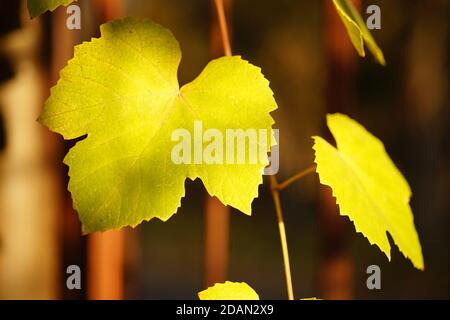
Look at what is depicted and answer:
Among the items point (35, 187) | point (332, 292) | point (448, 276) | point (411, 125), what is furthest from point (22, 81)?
point (411, 125)

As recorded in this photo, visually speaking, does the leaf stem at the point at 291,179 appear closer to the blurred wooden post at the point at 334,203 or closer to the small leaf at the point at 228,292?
the small leaf at the point at 228,292

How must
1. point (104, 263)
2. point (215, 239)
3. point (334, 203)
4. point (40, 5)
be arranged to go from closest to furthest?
point (40, 5) → point (104, 263) → point (334, 203) → point (215, 239)

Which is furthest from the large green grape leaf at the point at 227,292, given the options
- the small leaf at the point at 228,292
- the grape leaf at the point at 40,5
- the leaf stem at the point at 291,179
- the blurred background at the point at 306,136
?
the blurred background at the point at 306,136

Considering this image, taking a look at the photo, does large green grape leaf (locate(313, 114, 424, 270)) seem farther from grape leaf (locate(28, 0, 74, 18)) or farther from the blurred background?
the blurred background

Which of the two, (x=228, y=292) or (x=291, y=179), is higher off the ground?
(x=291, y=179)

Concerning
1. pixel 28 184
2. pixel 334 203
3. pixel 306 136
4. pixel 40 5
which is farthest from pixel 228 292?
pixel 306 136

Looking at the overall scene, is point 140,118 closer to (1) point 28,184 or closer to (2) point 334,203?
(1) point 28,184

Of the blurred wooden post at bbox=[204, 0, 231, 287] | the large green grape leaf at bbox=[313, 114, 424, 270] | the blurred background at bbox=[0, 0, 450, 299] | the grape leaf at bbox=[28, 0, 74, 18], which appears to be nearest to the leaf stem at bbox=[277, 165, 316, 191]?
the large green grape leaf at bbox=[313, 114, 424, 270]
